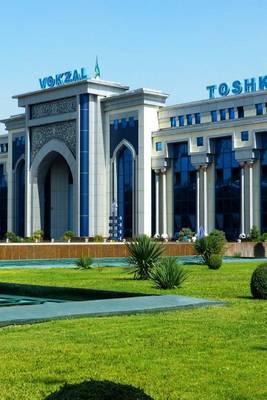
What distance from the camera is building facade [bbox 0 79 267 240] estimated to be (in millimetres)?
66125

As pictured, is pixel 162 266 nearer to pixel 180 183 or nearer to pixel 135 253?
pixel 135 253

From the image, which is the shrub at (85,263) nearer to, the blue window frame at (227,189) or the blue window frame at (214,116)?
the blue window frame at (227,189)

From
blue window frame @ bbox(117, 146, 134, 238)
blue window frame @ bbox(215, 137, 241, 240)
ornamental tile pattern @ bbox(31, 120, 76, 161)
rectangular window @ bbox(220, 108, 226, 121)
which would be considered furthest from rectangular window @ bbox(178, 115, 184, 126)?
ornamental tile pattern @ bbox(31, 120, 76, 161)

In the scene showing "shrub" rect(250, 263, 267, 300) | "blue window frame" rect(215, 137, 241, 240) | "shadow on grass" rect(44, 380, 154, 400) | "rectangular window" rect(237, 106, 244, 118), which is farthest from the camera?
"blue window frame" rect(215, 137, 241, 240)

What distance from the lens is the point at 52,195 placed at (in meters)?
84.8

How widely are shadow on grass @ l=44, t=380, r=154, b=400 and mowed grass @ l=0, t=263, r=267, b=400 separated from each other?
2.94 metres

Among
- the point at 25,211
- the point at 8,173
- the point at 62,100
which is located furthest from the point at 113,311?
the point at 8,173

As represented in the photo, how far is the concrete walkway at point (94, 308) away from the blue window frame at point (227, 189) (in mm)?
51209

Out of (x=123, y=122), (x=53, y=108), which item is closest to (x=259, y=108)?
(x=123, y=122)

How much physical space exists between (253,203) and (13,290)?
4693 centimetres

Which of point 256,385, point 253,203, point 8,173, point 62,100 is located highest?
point 62,100

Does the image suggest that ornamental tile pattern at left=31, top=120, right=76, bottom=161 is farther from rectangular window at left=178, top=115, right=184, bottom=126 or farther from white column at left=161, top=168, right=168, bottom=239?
rectangular window at left=178, top=115, right=184, bottom=126

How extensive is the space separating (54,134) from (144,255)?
56005mm

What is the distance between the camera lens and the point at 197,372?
8.55 m
